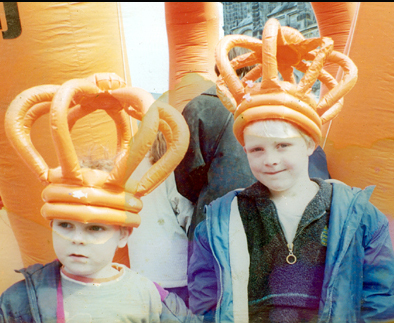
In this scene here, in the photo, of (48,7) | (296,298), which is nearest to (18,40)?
(48,7)

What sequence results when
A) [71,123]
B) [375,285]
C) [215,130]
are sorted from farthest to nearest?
[215,130]
[71,123]
[375,285]

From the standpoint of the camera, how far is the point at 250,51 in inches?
96.5

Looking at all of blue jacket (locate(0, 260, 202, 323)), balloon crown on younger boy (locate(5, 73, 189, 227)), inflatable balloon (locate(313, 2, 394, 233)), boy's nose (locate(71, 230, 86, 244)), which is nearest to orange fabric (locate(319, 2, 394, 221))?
inflatable balloon (locate(313, 2, 394, 233))

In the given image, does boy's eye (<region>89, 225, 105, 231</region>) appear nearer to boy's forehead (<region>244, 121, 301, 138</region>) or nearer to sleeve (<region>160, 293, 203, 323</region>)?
sleeve (<region>160, 293, 203, 323</region>)

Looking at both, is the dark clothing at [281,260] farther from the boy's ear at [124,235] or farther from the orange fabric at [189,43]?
the orange fabric at [189,43]

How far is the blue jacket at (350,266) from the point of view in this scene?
2.13m

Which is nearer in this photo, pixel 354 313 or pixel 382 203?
pixel 354 313

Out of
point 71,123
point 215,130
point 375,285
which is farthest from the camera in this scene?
point 215,130

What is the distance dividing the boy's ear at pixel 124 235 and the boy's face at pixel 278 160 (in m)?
0.69

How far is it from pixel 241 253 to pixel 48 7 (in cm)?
165

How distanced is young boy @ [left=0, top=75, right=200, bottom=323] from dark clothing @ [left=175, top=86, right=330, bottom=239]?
10.0 inches

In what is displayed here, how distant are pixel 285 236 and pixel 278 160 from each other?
0.38 metres

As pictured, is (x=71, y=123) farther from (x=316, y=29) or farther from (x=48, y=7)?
(x=316, y=29)

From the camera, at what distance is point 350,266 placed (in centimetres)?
213
